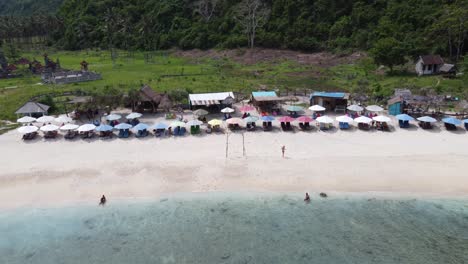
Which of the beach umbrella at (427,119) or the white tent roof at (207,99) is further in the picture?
the white tent roof at (207,99)

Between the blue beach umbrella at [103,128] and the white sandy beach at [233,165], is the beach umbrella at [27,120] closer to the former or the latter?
the white sandy beach at [233,165]

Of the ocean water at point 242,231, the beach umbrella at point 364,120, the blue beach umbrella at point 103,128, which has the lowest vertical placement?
the ocean water at point 242,231

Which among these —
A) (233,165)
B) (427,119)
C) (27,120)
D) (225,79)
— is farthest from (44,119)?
(427,119)

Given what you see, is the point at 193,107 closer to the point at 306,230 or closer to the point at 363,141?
the point at 363,141

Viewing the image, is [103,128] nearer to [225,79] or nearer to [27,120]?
[27,120]

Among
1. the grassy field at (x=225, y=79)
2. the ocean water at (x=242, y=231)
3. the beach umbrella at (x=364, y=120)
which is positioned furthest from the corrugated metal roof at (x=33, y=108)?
the beach umbrella at (x=364, y=120)

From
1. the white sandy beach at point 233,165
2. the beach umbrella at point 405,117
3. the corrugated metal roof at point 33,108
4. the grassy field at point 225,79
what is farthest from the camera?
the grassy field at point 225,79

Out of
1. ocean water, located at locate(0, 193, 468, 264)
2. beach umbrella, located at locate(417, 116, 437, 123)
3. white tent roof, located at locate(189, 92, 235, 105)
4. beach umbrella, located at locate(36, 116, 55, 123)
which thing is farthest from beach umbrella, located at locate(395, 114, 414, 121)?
beach umbrella, located at locate(36, 116, 55, 123)

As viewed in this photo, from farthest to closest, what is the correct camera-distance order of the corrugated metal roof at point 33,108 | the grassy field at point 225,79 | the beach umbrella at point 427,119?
the grassy field at point 225,79 → the corrugated metal roof at point 33,108 → the beach umbrella at point 427,119
